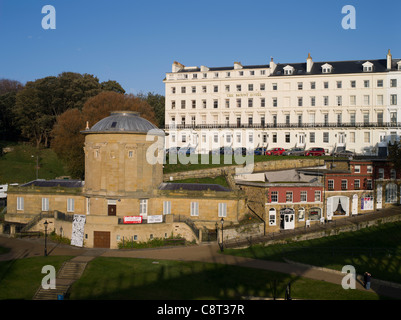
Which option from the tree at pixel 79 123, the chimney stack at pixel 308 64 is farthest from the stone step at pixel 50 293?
the chimney stack at pixel 308 64

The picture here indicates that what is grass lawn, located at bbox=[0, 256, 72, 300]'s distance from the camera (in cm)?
2934

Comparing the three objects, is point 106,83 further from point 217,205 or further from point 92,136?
point 217,205

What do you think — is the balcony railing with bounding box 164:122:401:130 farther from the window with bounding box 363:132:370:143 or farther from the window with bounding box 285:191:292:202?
the window with bounding box 285:191:292:202

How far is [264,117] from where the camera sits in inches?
3063

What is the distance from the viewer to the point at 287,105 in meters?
76.6

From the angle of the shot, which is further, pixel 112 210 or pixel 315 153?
pixel 315 153

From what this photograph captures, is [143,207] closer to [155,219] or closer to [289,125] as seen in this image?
[155,219]

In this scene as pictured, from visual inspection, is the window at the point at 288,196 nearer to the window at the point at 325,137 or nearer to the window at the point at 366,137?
the window at the point at 325,137

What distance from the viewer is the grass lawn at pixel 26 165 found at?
2886 inches

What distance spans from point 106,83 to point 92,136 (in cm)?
4936

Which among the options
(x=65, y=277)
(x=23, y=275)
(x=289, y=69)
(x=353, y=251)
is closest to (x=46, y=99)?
(x=289, y=69)

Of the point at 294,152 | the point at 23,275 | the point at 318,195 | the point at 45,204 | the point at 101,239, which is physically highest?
the point at 294,152

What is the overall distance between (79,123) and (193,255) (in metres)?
34.4
